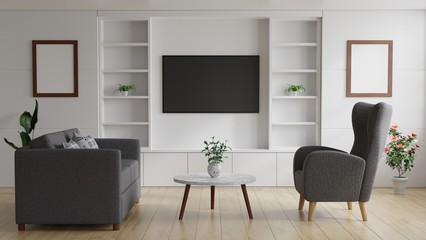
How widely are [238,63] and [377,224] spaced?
3103mm

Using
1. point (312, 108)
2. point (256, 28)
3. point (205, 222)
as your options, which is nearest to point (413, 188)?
point (312, 108)

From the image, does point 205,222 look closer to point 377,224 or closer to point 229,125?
point 377,224

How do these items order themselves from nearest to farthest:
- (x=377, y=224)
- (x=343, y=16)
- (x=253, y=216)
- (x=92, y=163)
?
(x=92, y=163) → (x=377, y=224) → (x=253, y=216) → (x=343, y=16)

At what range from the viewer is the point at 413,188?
A: 744 centimetres

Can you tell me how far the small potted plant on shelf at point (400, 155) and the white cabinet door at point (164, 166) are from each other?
2.50m

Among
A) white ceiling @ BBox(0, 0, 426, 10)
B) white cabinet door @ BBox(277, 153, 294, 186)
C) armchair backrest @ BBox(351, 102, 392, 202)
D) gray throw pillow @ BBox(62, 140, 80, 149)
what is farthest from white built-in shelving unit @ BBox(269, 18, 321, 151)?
gray throw pillow @ BBox(62, 140, 80, 149)

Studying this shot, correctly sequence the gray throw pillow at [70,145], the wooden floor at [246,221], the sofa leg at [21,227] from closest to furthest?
the wooden floor at [246,221] < the sofa leg at [21,227] < the gray throw pillow at [70,145]

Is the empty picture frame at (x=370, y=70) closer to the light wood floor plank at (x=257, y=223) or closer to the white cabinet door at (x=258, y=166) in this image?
the white cabinet door at (x=258, y=166)

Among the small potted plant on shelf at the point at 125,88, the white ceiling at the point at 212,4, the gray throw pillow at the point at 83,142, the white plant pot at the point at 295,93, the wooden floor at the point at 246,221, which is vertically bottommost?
the wooden floor at the point at 246,221

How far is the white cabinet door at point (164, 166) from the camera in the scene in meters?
7.47

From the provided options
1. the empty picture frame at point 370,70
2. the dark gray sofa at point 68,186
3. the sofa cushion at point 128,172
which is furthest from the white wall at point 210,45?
the dark gray sofa at point 68,186

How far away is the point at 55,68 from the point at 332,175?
385cm

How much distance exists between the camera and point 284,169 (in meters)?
7.46

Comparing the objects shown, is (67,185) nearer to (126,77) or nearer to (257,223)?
(257,223)
